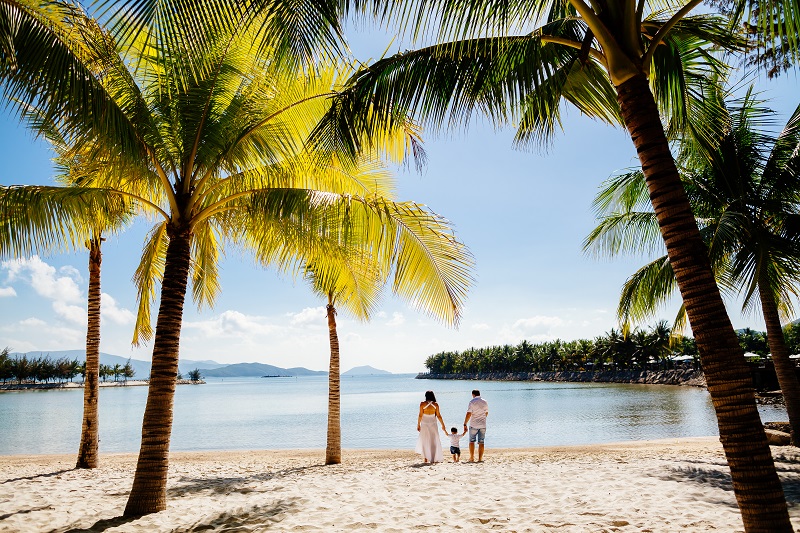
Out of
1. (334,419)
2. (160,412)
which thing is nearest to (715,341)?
(160,412)

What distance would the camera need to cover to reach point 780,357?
34.1 ft

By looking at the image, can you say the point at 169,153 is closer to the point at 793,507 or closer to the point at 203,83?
the point at 203,83

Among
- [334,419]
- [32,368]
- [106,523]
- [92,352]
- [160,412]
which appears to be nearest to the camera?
[106,523]

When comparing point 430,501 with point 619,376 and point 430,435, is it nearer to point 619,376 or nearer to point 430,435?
point 430,435

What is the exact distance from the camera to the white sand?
18.0ft

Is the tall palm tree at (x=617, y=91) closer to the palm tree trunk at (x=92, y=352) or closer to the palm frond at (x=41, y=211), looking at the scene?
the palm frond at (x=41, y=211)

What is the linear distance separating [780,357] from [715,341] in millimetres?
9268

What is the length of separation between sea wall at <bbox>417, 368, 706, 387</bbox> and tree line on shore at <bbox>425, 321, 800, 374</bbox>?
1726 mm

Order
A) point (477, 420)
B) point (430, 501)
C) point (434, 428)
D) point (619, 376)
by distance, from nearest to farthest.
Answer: point (430, 501) < point (477, 420) < point (434, 428) < point (619, 376)

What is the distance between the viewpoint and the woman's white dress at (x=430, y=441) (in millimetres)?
11562

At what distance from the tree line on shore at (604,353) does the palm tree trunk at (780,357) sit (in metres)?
38.2

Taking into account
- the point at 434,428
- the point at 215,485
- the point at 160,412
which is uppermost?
the point at 160,412

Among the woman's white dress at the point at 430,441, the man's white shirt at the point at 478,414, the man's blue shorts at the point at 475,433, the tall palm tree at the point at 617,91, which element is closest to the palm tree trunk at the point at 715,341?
the tall palm tree at the point at 617,91

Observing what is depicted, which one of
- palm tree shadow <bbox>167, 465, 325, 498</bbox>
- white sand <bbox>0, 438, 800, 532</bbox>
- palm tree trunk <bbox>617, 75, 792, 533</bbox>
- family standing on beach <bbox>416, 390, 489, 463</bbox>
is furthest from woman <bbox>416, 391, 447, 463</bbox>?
palm tree trunk <bbox>617, 75, 792, 533</bbox>
